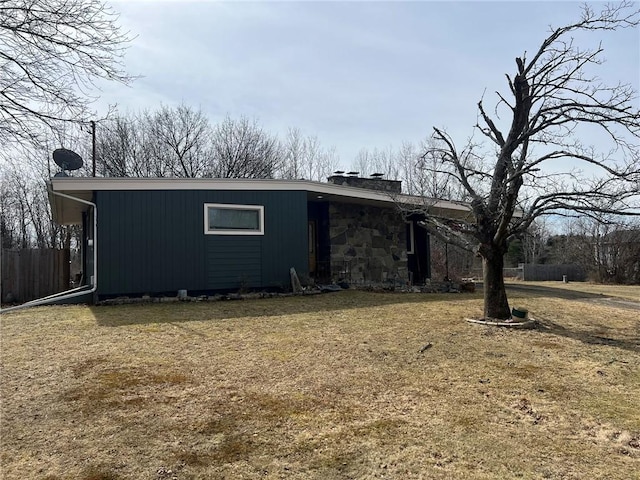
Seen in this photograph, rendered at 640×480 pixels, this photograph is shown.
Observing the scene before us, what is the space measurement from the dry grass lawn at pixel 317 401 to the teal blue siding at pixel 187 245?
2.50 m

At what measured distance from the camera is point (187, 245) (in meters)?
9.65

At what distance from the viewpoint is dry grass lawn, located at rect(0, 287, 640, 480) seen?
2.65 m

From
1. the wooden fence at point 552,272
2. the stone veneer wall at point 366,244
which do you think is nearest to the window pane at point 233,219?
the stone veneer wall at point 366,244

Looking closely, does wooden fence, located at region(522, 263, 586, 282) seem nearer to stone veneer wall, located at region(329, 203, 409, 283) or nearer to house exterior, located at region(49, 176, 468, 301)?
stone veneer wall, located at region(329, 203, 409, 283)

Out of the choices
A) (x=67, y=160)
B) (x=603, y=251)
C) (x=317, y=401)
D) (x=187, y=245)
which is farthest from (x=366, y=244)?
(x=603, y=251)


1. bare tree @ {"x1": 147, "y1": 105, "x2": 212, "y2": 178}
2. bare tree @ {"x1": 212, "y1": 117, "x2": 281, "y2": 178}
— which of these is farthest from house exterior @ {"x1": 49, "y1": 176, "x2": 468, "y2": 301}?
bare tree @ {"x1": 212, "y1": 117, "x2": 281, "y2": 178}

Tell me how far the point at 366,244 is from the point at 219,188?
194 inches

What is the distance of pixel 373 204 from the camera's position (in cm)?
1303

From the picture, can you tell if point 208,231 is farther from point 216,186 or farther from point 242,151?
point 242,151

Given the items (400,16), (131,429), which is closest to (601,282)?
(400,16)

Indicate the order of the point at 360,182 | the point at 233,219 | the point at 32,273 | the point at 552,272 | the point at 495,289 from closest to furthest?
1. the point at 495,289
2. the point at 233,219
3. the point at 32,273
4. the point at 360,182
5. the point at 552,272

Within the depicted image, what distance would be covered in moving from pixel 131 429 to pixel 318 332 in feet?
10.8

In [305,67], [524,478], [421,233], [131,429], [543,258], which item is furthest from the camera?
[543,258]

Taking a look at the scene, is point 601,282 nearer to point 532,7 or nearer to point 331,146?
point 331,146
